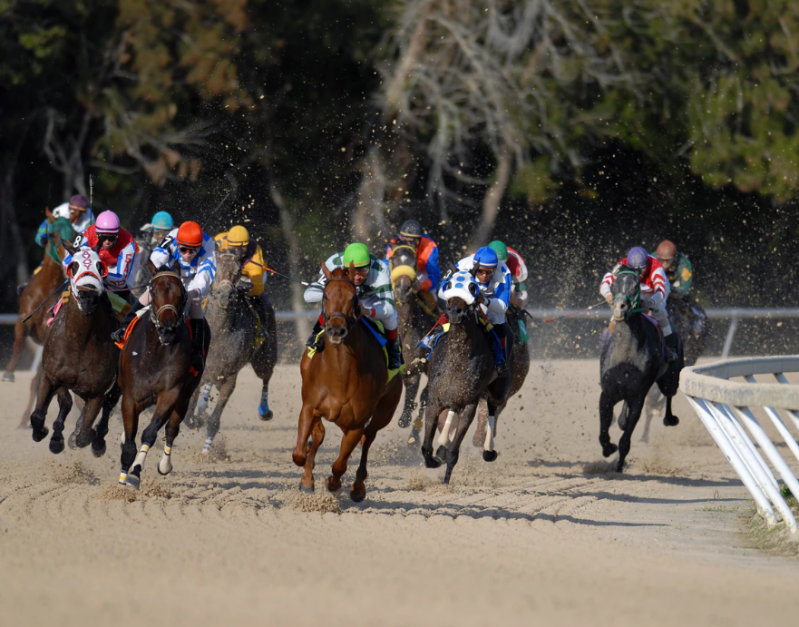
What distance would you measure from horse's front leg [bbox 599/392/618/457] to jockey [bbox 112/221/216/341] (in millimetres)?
3941

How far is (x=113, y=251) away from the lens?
10.6m

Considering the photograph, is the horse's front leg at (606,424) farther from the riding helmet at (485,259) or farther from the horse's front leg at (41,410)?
the horse's front leg at (41,410)

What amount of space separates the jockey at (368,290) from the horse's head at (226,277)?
3.19 m

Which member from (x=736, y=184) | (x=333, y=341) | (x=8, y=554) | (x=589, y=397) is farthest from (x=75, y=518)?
(x=736, y=184)

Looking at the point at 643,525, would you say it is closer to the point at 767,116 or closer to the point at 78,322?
the point at 78,322

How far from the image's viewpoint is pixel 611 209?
2478cm

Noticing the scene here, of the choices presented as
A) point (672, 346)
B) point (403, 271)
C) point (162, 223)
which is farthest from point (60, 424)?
point (672, 346)

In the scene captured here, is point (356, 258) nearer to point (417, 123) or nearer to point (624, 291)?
point (624, 291)

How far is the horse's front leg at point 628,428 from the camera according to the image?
12422 millimetres

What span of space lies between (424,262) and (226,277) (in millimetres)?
1863

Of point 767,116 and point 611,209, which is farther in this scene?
point 611,209

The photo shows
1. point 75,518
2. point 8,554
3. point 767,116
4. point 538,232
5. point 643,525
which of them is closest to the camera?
point 8,554

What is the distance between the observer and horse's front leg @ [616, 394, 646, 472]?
12422 mm

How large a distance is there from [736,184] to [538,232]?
339 centimetres
